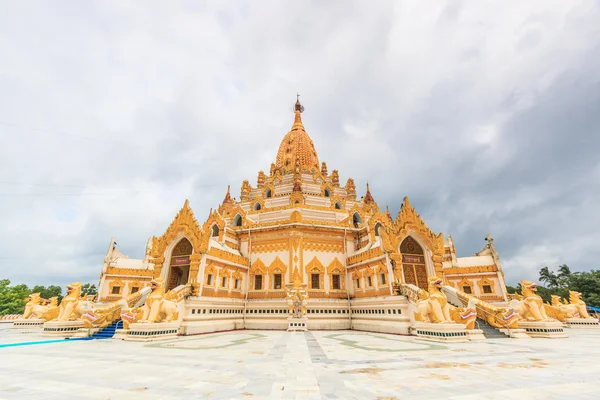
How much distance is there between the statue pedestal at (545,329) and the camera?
588 inches

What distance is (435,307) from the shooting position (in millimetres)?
14875

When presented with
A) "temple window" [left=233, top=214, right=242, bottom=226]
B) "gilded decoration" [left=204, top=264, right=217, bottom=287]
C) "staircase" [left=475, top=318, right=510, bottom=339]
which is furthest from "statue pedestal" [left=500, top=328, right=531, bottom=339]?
"temple window" [left=233, top=214, right=242, bottom=226]

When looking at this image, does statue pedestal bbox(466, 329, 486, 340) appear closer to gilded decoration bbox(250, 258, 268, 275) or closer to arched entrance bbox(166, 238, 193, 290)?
gilded decoration bbox(250, 258, 268, 275)

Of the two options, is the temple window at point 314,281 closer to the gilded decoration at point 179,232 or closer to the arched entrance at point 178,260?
the gilded decoration at point 179,232

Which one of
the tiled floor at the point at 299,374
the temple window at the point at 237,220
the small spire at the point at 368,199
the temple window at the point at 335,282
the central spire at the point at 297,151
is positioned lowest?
the tiled floor at the point at 299,374

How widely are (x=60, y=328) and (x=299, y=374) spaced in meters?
16.7

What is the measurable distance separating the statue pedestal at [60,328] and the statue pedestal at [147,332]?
4648 mm

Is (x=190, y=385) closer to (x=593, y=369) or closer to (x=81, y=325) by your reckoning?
(x=593, y=369)

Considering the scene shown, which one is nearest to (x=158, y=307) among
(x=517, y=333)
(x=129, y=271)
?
(x=129, y=271)

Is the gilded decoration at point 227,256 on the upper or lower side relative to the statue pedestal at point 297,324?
upper

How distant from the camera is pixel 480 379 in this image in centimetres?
639

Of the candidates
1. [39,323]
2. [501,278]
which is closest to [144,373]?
[39,323]

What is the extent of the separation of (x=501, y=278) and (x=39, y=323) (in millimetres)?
40826

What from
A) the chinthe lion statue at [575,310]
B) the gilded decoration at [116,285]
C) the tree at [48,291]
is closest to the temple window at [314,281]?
the chinthe lion statue at [575,310]
